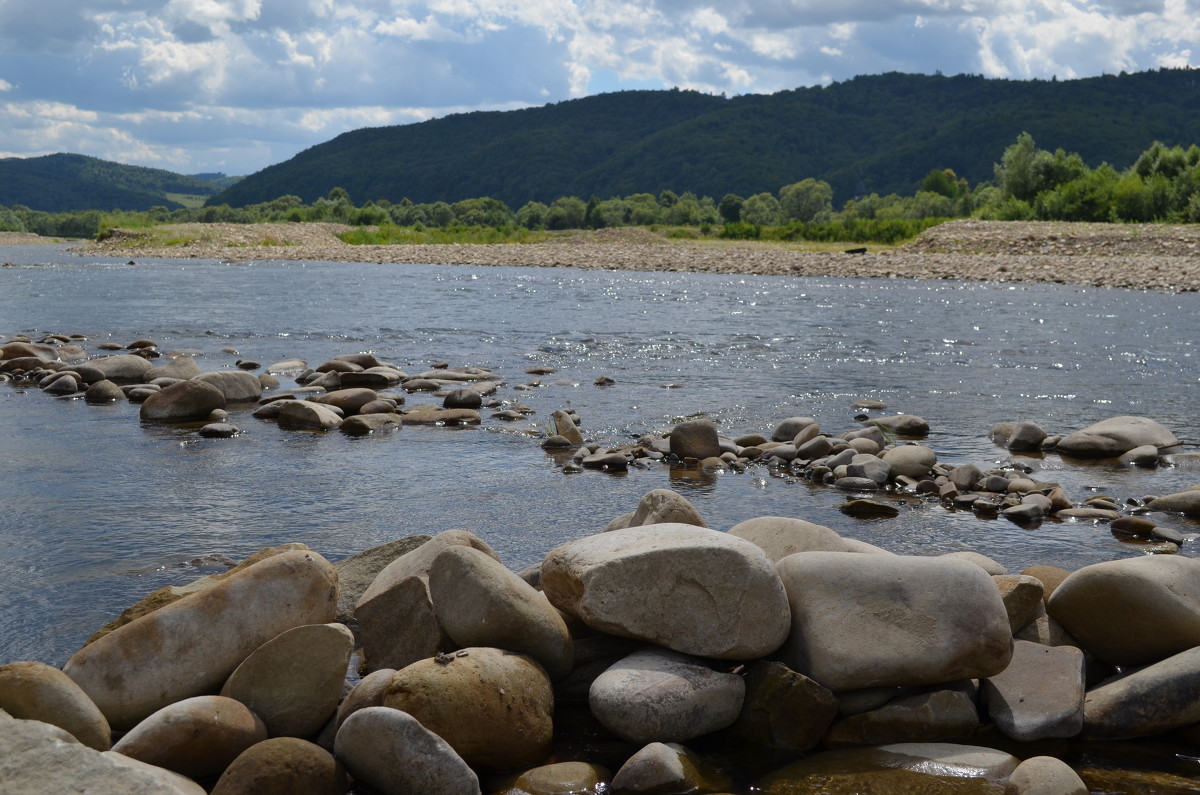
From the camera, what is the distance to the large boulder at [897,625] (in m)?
5.44

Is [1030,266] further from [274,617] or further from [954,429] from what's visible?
[274,617]

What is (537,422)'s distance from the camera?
45.0ft

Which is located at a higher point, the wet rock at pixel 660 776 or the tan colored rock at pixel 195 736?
the tan colored rock at pixel 195 736

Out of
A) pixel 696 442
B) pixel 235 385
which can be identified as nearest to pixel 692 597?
pixel 696 442

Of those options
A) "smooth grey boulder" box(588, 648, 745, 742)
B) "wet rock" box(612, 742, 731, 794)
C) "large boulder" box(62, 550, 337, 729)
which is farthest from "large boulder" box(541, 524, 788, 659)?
"large boulder" box(62, 550, 337, 729)

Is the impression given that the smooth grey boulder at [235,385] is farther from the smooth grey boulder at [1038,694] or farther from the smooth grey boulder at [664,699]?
the smooth grey boulder at [1038,694]

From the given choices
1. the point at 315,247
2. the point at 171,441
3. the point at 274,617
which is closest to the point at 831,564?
the point at 274,617

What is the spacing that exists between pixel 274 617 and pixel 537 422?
8170mm

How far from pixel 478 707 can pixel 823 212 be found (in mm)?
119926

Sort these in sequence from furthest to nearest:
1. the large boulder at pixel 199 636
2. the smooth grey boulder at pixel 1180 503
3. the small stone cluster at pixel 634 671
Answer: the smooth grey boulder at pixel 1180 503 → the large boulder at pixel 199 636 → the small stone cluster at pixel 634 671

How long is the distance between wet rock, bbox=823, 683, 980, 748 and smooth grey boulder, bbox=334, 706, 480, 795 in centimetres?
197

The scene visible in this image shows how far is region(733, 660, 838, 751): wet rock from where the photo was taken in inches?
209

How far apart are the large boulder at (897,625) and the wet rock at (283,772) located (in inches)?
97.6

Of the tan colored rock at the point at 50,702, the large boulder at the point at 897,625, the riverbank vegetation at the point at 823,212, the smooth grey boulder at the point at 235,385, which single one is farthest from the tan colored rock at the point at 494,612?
the riverbank vegetation at the point at 823,212
